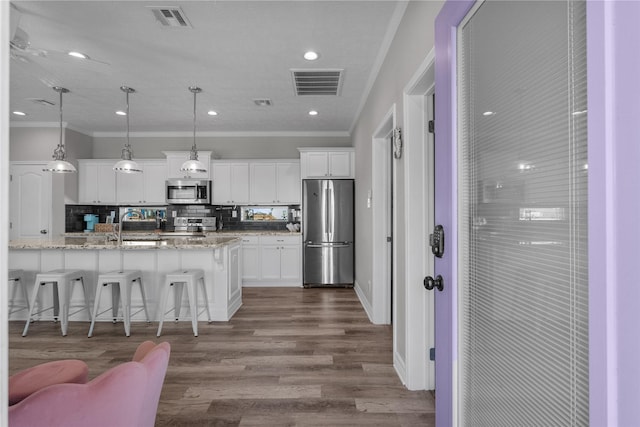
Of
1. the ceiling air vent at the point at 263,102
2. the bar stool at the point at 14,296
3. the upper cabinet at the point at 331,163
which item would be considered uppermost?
the ceiling air vent at the point at 263,102

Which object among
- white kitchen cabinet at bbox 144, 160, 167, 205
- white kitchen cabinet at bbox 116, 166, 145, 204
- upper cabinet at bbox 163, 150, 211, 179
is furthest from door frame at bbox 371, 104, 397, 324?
white kitchen cabinet at bbox 116, 166, 145, 204

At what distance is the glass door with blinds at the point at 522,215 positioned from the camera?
0.77m

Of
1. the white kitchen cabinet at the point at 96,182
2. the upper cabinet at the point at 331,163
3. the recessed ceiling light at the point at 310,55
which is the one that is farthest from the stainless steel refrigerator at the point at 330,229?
Answer: the white kitchen cabinet at the point at 96,182

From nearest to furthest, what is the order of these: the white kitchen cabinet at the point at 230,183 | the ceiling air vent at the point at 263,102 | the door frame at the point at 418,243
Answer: the door frame at the point at 418,243, the ceiling air vent at the point at 263,102, the white kitchen cabinet at the point at 230,183

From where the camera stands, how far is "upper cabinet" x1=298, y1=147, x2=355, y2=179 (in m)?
6.17

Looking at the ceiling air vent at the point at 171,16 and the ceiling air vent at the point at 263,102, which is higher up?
the ceiling air vent at the point at 263,102

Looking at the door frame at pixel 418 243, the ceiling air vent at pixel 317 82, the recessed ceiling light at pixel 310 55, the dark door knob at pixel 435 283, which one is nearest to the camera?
the dark door knob at pixel 435 283

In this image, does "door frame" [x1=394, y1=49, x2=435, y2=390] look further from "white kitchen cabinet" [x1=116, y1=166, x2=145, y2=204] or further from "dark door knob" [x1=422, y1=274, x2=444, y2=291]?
"white kitchen cabinet" [x1=116, y1=166, x2=145, y2=204]

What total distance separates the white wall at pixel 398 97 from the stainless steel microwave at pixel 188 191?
123 inches

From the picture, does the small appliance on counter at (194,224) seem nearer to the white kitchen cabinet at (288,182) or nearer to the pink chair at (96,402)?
the white kitchen cabinet at (288,182)

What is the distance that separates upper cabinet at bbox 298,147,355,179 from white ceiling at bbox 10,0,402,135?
67 cm

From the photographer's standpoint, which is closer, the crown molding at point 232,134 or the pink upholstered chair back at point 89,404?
the pink upholstered chair back at point 89,404

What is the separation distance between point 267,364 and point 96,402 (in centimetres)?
198

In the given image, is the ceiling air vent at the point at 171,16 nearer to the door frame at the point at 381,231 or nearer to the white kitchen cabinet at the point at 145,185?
the door frame at the point at 381,231
